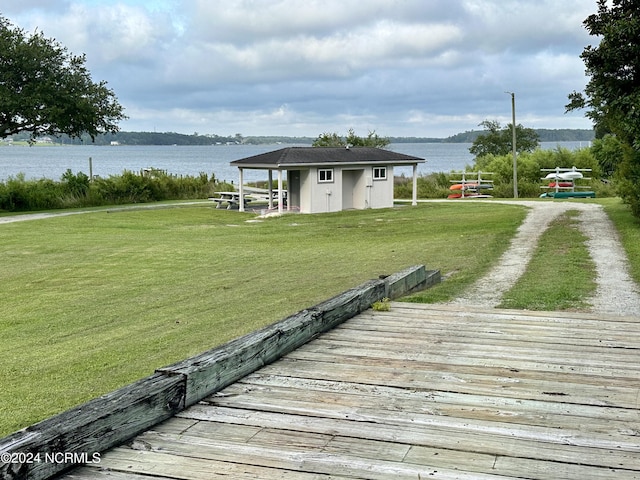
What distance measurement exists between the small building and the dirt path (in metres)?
13.6

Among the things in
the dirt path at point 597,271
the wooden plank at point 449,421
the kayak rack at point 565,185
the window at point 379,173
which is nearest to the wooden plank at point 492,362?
the wooden plank at point 449,421

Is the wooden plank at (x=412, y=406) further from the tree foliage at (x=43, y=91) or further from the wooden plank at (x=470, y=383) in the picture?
the tree foliage at (x=43, y=91)

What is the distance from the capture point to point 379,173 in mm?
37938

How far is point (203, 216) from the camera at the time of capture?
33688 millimetres

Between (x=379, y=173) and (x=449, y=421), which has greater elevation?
(x=379, y=173)

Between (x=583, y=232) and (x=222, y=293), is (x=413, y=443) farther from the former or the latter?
(x=583, y=232)

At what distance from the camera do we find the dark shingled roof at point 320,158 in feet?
113

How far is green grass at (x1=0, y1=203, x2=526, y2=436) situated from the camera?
7914mm

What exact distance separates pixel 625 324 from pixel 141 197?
128ft

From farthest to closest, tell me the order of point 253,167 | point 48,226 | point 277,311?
point 253,167
point 48,226
point 277,311

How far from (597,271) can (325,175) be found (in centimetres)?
2391

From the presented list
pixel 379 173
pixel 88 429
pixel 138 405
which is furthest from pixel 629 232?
pixel 379 173

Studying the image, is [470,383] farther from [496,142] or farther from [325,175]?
[496,142]

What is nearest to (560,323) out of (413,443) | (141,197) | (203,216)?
(413,443)
